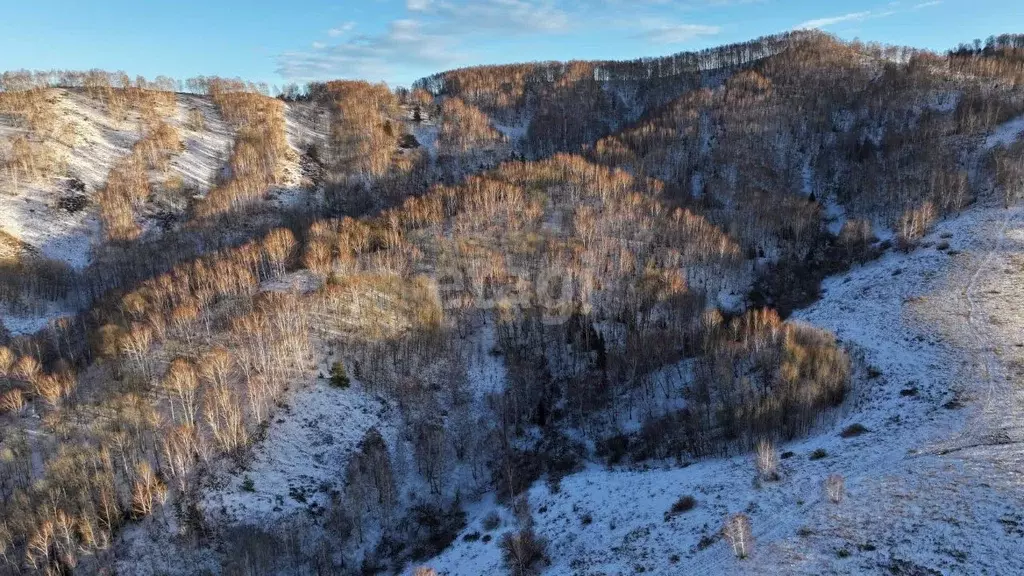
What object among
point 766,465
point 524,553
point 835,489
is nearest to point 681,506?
point 766,465

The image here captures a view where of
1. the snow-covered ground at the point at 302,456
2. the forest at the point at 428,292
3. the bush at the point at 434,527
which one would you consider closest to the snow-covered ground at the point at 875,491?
the bush at the point at 434,527

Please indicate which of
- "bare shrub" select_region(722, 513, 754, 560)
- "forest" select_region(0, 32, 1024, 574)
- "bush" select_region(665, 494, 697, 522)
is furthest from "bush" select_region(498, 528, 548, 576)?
"bare shrub" select_region(722, 513, 754, 560)

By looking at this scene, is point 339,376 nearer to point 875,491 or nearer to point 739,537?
point 739,537

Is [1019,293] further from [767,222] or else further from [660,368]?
[767,222]

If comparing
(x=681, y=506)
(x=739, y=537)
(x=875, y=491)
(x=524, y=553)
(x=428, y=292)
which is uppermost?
(x=428, y=292)

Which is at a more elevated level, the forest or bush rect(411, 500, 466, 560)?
the forest

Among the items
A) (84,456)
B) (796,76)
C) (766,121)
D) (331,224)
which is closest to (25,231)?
(331,224)

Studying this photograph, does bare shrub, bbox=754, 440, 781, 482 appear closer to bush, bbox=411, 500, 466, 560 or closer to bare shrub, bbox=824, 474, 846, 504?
bare shrub, bbox=824, 474, 846, 504

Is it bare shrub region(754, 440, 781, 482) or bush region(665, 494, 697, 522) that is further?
bush region(665, 494, 697, 522)

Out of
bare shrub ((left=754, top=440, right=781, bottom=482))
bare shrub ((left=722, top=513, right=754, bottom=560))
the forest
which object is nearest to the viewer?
bare shrub ((left=722, top=513, right=754, bottom=560))
